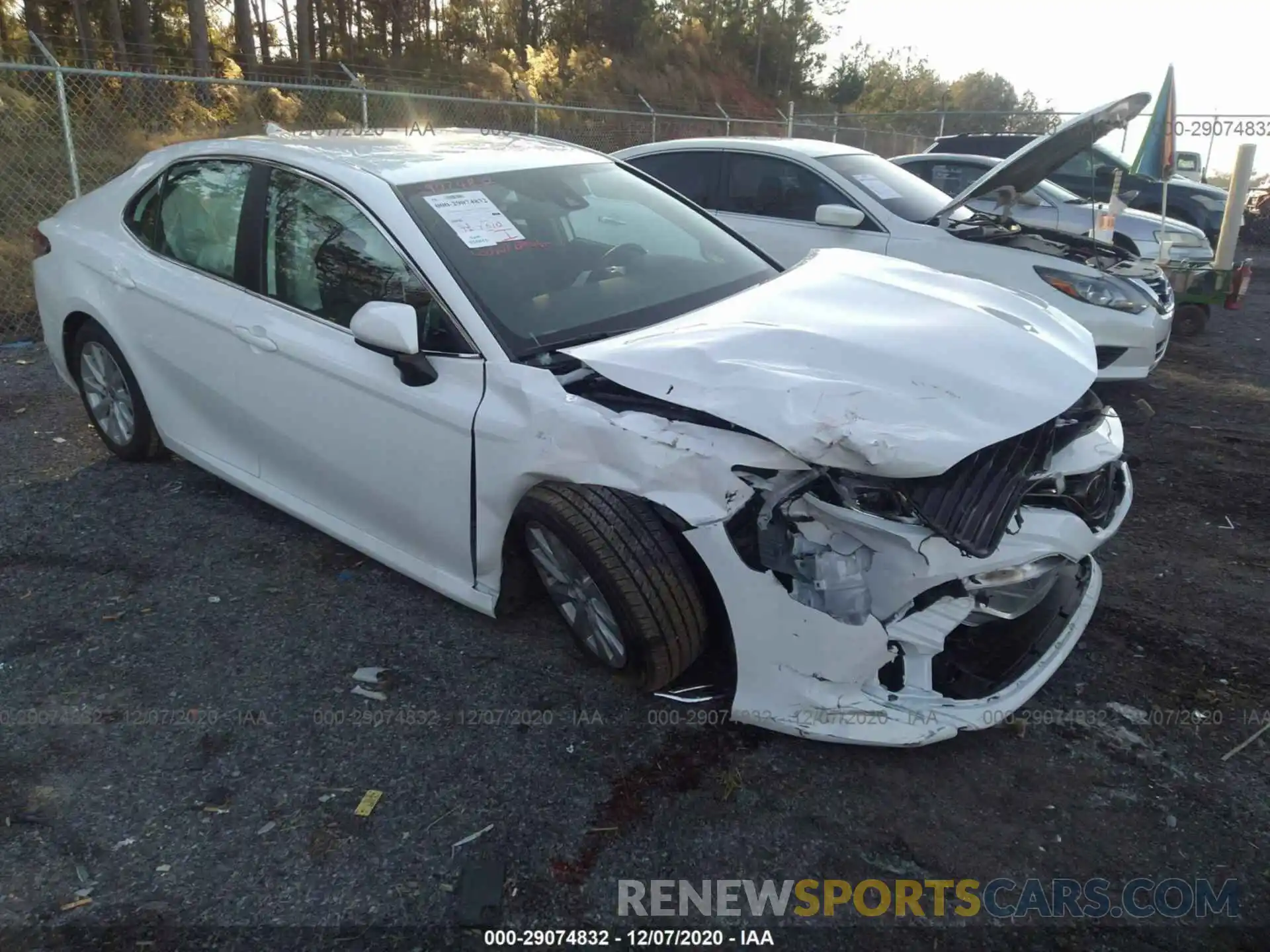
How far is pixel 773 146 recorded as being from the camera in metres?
6.54

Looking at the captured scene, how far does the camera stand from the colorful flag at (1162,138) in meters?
7.99

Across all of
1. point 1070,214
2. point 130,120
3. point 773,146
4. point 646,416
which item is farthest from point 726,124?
point 646,416

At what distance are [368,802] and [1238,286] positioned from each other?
25.6 feet

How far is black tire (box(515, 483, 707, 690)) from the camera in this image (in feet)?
8.62

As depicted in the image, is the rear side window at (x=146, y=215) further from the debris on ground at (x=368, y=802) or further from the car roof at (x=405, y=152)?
the debris on ground at (x=368, y=802)

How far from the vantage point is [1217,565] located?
12.5 ft

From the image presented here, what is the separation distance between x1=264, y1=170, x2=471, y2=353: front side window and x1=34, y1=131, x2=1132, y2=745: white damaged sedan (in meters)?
0.01

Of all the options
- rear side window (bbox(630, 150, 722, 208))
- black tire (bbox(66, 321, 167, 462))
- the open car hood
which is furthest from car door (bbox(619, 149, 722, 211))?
black tire (bbox(66, 321, 167, 462))

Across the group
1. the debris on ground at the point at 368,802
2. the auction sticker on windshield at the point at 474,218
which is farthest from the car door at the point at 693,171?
the debris on ground at the point at 368,802

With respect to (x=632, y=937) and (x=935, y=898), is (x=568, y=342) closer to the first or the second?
(x=632, y=937)

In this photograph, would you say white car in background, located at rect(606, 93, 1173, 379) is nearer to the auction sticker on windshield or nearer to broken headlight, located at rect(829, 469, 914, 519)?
the auction sticker on windshield

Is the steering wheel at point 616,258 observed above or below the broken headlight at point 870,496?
above

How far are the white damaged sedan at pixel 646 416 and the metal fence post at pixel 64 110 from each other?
3840mm

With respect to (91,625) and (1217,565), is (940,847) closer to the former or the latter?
(1217,565)
